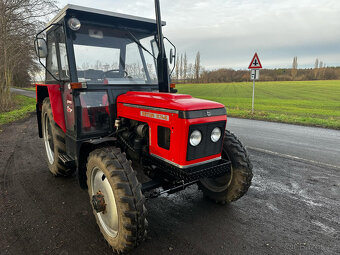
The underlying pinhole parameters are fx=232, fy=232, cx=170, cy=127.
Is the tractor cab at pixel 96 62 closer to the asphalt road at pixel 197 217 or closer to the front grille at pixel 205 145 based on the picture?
the asphalt road at pixel 197 217

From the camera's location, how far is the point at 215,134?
2.48 metres

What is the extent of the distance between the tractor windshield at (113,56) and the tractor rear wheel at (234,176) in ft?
4.89

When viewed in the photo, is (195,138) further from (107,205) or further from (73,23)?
(73,23)

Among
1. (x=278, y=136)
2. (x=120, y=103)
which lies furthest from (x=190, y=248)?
(x=278, y=136)

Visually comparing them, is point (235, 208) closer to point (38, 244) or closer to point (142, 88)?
point (142, 88)

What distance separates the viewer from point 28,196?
11.2 feet

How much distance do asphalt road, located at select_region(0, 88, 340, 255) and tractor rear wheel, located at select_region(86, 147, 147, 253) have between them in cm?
21

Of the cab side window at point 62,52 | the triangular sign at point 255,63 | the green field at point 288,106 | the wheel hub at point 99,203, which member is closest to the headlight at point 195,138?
the wheel hub at point 99,203

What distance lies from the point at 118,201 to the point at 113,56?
2058mm

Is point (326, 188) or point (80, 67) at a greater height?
point (80, 67)

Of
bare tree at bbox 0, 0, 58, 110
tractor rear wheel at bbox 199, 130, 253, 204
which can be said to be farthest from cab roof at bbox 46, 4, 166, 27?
bare tree at bbox 0, 0, 58, 110

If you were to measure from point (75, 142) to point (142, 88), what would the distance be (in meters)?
1.18

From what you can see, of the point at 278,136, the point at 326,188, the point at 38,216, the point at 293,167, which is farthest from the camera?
the point at 278,136

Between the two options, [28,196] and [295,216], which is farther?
[28,196]
